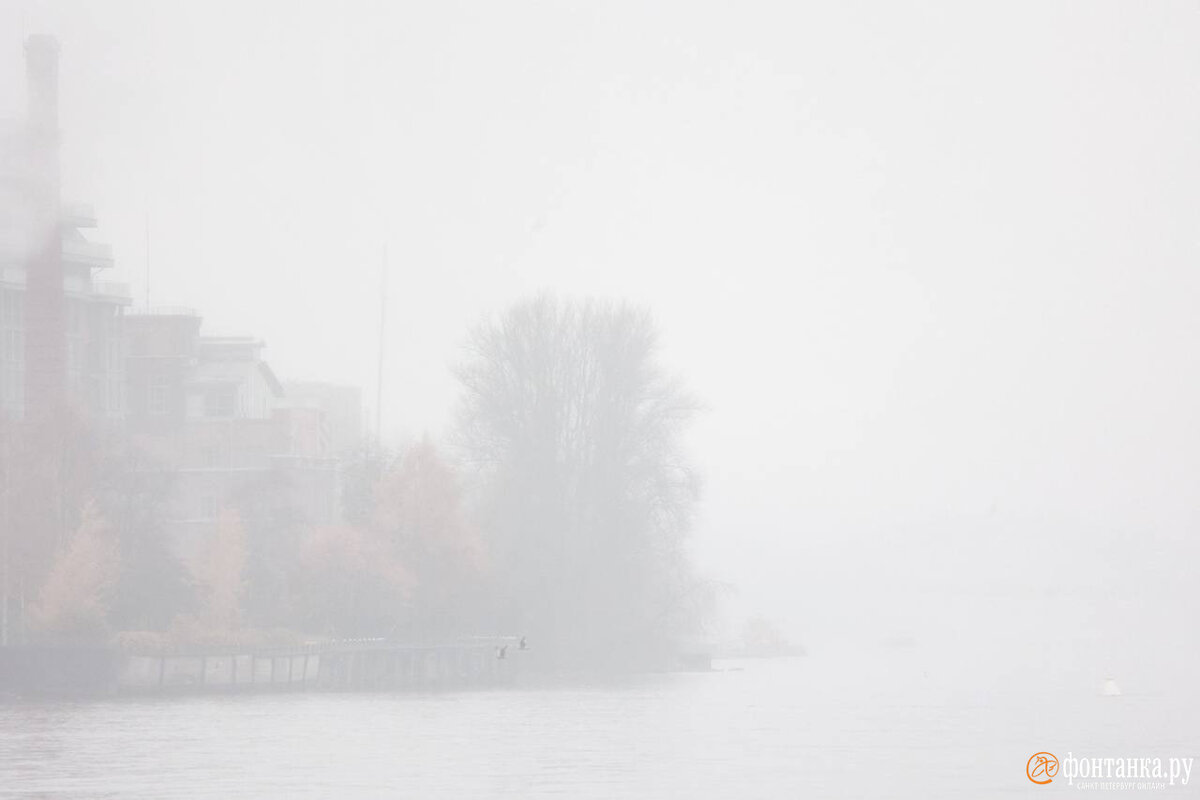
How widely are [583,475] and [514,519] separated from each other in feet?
12.6

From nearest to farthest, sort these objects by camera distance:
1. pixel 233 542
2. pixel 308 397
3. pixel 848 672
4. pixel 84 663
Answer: pixel 84 663
pixel 233 542
pixel 848 672
pixel 308 397

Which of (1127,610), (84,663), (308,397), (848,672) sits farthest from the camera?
(1127,610)

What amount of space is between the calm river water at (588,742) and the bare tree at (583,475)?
34.9 feet

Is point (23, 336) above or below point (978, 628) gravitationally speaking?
above

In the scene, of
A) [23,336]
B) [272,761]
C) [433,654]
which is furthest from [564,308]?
[272,761]

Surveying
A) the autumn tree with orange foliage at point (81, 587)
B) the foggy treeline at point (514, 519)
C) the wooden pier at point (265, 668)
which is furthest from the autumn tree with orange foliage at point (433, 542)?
the autumn tree with orange foliage at point (81, 587)

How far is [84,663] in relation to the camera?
223 ft

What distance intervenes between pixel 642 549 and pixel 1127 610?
84.1 meters

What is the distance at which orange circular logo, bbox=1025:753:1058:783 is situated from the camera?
4628cm

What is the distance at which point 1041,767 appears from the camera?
4819 centimetres

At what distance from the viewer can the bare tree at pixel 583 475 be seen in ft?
293

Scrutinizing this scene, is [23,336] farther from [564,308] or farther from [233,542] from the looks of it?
A: [564,308]

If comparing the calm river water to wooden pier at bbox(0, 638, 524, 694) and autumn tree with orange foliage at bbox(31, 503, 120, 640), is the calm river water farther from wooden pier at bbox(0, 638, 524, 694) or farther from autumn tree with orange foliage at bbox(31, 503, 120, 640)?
autumn tree with orange foliage at bbox(31, 503, 120, 640)

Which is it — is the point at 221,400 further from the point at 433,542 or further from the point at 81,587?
the point at 81,587
